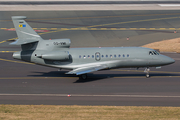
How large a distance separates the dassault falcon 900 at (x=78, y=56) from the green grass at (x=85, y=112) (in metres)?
10.4

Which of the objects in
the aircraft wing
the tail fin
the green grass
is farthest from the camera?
the tail fin

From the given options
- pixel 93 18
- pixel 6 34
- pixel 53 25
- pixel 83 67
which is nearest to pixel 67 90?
pixel 83 67

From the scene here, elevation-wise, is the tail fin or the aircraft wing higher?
the tail fin

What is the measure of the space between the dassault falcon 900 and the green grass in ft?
34.0

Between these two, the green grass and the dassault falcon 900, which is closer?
the green grass

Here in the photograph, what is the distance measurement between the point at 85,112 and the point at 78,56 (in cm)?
1234

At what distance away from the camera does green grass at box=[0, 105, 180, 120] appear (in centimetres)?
2020

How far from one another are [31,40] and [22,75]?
5.31 metres

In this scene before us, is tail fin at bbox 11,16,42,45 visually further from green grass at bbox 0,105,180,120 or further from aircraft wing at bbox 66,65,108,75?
green grass at bbox 0,105,180,120

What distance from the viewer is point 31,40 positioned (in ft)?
107

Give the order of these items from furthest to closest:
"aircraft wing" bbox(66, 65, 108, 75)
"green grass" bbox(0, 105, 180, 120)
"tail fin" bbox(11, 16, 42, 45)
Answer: "tail fin" bbox(11, 16, 42, 45) < "aircraft wing" bbox(66, 65, 108, 75) < "green grass" bbox(0, 105, 180, 120)

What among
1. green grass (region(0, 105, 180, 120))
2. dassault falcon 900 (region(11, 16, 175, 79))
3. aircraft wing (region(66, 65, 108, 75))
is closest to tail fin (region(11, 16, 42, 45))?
dassault falcon 900 (region(11, 16, 175, 79))

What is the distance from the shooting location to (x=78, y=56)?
32875 mm

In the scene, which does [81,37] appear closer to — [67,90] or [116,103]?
[67,90]
